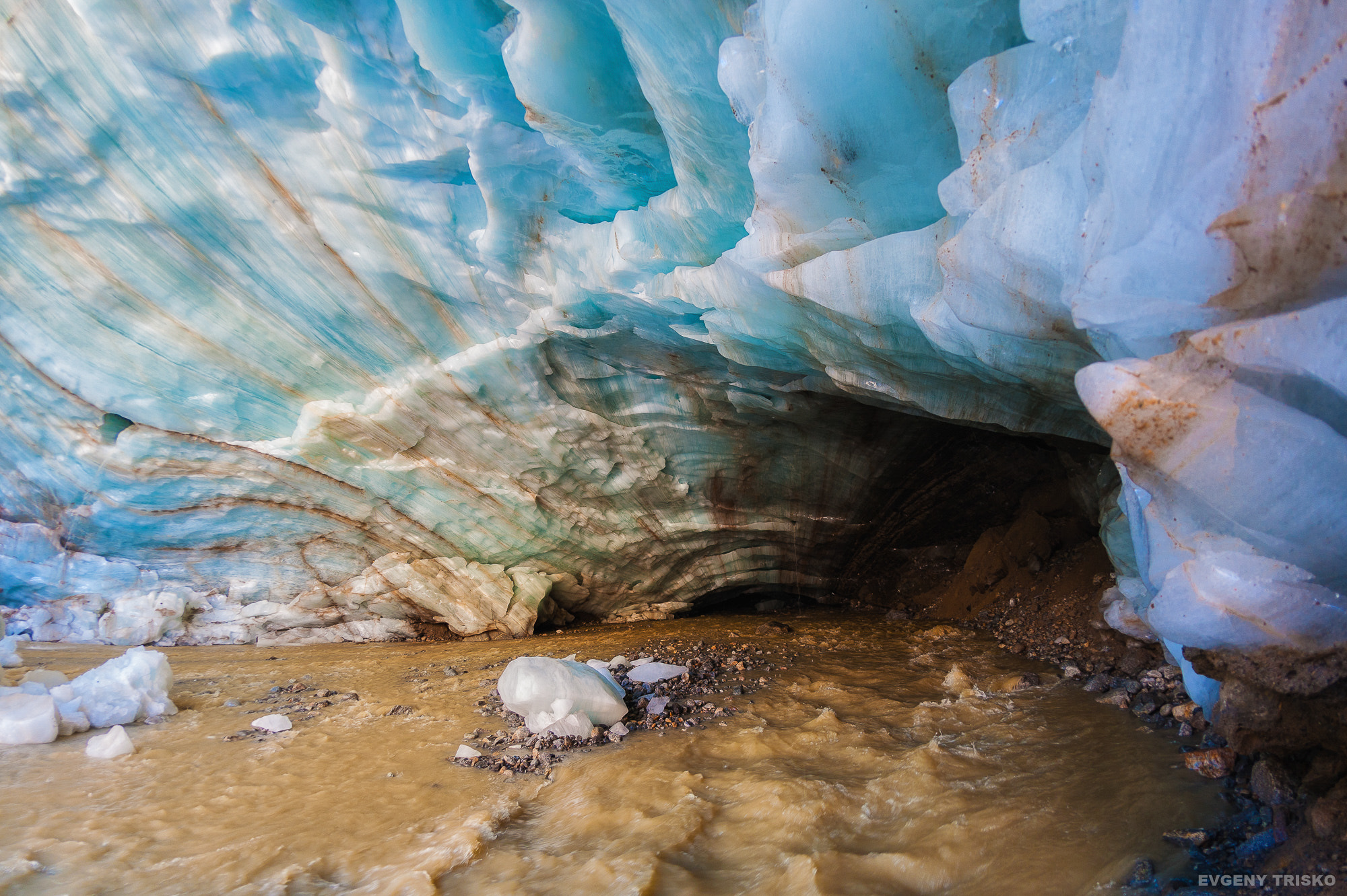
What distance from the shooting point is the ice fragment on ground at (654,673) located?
3758 millimetres

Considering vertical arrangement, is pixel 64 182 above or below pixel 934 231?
above

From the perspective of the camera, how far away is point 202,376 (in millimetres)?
4793

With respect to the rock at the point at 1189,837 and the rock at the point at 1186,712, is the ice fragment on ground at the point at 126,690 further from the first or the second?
the rock at the point at 1186,712

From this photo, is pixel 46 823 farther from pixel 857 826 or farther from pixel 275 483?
pixel 275 483

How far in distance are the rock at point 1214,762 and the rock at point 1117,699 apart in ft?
2.61

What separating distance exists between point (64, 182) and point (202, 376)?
142 centimetres

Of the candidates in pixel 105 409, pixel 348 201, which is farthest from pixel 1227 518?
pixel 105 409

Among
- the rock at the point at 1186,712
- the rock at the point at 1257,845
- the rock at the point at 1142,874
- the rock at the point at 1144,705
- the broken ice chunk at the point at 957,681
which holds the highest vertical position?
the rock at the point at 1257,845

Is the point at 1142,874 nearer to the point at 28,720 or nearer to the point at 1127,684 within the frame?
the point at 1127,684

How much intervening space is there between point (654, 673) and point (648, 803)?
1.50 metres

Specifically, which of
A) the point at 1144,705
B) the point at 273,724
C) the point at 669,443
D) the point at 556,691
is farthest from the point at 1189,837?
the point at 669,443

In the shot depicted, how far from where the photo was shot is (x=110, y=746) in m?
2.85

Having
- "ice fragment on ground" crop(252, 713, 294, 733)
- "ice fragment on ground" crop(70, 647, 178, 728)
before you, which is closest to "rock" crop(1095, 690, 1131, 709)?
"ice fragment on ground" crop(252, 713, 294, 733)

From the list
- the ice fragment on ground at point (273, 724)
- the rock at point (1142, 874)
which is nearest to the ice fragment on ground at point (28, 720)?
the ice fragment on ground at point (273, 724)
